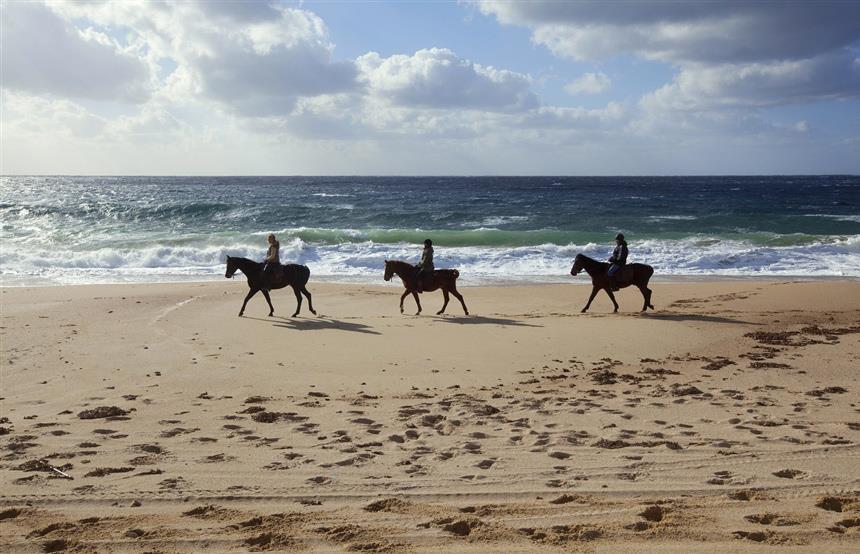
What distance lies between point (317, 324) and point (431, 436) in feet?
23.6

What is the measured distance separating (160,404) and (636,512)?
5.32 m

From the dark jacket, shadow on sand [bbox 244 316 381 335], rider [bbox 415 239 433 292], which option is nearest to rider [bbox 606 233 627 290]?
the dark jacket

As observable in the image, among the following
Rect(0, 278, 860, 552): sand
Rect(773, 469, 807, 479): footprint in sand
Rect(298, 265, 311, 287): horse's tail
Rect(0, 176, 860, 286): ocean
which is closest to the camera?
Rect(0, 278, 860, 552): sand

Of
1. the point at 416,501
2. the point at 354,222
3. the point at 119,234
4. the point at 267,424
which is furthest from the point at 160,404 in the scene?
the point at 354,222

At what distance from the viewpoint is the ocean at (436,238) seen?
77.8ft

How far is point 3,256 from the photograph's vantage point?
25.8 metres

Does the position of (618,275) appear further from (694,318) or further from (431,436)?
(431,436)

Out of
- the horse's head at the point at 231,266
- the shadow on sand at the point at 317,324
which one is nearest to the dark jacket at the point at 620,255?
the shadow on sand at the point at 317,324

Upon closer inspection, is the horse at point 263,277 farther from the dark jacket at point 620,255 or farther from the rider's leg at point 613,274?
the dark jacket at point 620,255

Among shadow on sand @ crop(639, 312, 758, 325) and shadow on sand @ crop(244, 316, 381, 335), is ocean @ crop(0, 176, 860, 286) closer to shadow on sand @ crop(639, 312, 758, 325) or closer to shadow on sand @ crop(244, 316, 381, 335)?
shadow on sand @ crop(639, 312, 758, 325)

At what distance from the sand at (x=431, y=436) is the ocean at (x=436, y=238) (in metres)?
10.1

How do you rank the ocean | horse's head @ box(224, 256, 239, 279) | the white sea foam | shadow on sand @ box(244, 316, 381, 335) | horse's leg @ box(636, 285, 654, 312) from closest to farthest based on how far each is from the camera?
shadow on sand @ box(244, 316, 381, 335), horse's head @ box(224, 256, 239, 279), horse's leg @ box(636, 285, 654, 312), the white sea foam, the ocean

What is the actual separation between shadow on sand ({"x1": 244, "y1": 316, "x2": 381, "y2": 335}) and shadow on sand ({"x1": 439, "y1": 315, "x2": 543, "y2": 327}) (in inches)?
69.6

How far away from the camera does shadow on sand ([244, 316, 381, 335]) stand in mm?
12453
